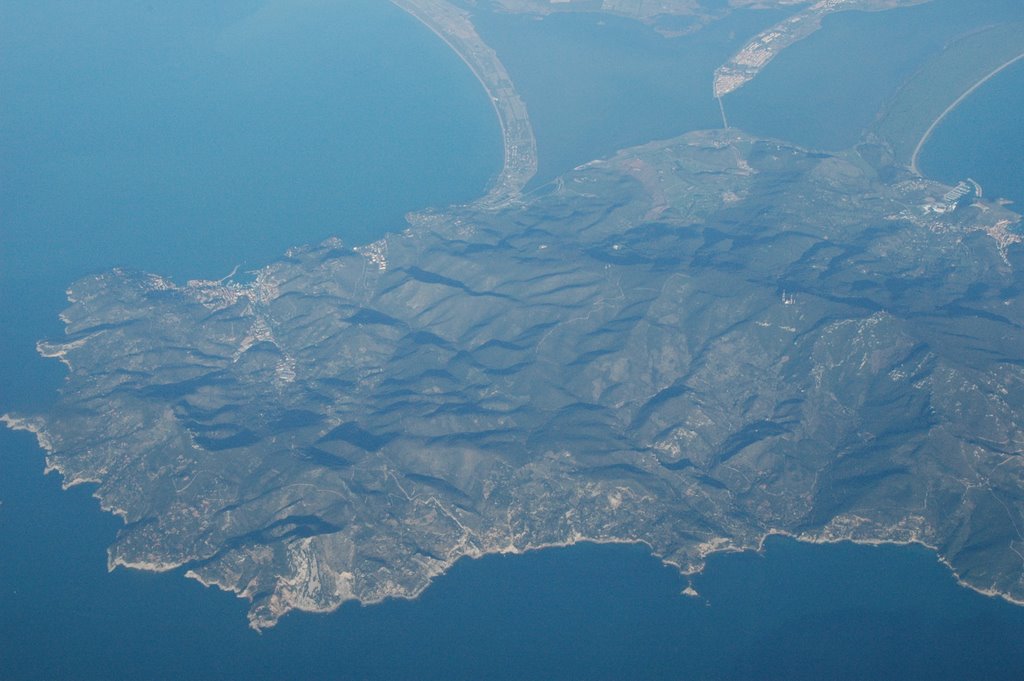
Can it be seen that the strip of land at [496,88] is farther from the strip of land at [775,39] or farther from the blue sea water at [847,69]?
the strip of land at [775,39]

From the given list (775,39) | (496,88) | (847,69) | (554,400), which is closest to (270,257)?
(554,400)

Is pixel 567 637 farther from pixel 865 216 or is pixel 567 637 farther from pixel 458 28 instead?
pixel 458 28

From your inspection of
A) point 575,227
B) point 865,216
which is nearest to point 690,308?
point 575,227

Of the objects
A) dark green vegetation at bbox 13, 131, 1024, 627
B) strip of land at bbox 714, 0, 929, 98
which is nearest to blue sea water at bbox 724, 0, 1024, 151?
strip of land at bbox 714, 0, 929, 98

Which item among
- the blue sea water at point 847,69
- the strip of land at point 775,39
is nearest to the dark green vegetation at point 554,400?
the blue sea water at point 847,69

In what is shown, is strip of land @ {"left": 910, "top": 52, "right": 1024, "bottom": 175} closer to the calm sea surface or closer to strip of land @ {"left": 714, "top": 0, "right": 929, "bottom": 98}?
the calm sea surface

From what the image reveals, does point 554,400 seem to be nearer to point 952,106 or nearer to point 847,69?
point 952,106

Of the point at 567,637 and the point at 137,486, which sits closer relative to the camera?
the point at 567,637
